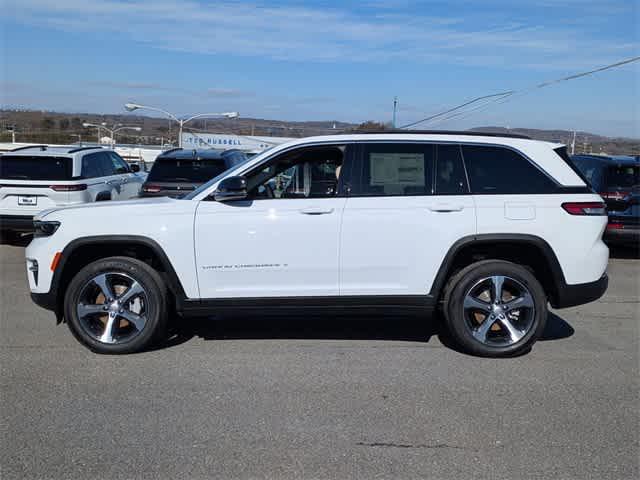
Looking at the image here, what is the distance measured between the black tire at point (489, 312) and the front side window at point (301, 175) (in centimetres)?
133

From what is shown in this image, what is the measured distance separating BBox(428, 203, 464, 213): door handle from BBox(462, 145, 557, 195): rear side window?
0.23 m

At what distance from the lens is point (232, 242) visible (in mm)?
5340

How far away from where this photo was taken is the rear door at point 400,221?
5348 mm

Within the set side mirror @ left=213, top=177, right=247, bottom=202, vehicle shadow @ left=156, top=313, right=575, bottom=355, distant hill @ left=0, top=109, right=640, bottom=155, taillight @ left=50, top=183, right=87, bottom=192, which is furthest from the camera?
distant hill @ left=0, top=109, right=640, bottom=155

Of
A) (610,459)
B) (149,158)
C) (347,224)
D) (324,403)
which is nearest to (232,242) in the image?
(347,224)

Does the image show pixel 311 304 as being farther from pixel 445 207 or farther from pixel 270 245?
pixel 445 207

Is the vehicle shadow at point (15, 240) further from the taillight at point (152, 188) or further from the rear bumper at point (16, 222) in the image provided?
the taillight at point (152, 188)

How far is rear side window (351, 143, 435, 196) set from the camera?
548 centimetres

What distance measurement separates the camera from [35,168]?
10789mm

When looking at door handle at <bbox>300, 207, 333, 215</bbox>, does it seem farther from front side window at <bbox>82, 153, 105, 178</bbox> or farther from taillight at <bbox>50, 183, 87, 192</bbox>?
front side window at <bbox>82, 153, 105, 178</bbox>

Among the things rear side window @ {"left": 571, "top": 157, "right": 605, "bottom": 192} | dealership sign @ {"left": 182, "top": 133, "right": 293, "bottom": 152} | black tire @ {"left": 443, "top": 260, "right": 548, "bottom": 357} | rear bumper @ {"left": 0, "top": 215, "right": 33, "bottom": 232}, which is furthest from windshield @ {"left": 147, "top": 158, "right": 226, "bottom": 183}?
dealership sign @ {"left": 182, "top": 133, "right": 293, "bottom": 152}

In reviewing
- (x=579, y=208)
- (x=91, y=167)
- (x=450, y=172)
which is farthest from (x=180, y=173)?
(x=579, y=208)

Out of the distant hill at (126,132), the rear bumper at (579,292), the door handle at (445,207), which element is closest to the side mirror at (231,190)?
the door handle at (445,207)

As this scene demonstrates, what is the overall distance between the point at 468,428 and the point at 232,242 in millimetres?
2393
